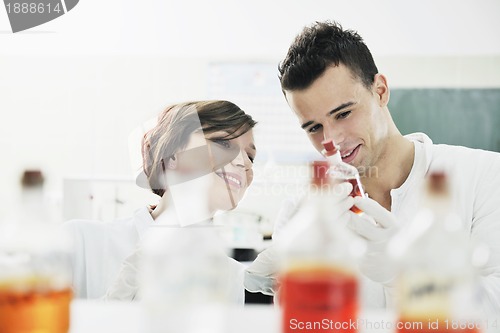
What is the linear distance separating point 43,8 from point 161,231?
12.7ft

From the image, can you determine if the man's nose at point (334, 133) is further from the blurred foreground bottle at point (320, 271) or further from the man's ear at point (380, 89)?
the blurred foreground bottle at point (320, 271)

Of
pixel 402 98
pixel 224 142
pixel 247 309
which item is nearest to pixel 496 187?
pixel 224 142

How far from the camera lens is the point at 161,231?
0.61 metres

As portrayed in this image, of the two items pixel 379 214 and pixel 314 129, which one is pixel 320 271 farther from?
pixel 314 129

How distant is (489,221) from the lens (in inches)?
55.4

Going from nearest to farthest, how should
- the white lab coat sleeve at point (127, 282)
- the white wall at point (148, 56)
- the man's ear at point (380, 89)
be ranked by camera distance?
the white lab coat sleeve at point (127, 282), the man's ear at point (380, 89), the white wall at point (148, 56)

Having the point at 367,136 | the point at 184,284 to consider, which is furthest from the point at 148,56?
the point at 184,284

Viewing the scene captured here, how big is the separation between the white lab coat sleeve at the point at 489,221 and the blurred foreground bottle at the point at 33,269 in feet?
2.61

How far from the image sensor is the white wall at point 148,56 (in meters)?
4.12

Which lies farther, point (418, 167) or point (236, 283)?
point (418, 167)

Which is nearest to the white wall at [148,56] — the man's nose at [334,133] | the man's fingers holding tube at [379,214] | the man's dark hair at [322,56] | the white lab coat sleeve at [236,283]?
the man's dark hair at [322,56]

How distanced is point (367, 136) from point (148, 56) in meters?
3.12

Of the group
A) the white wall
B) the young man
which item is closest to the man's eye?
the young man

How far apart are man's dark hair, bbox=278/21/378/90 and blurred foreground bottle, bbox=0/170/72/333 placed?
113 cm
